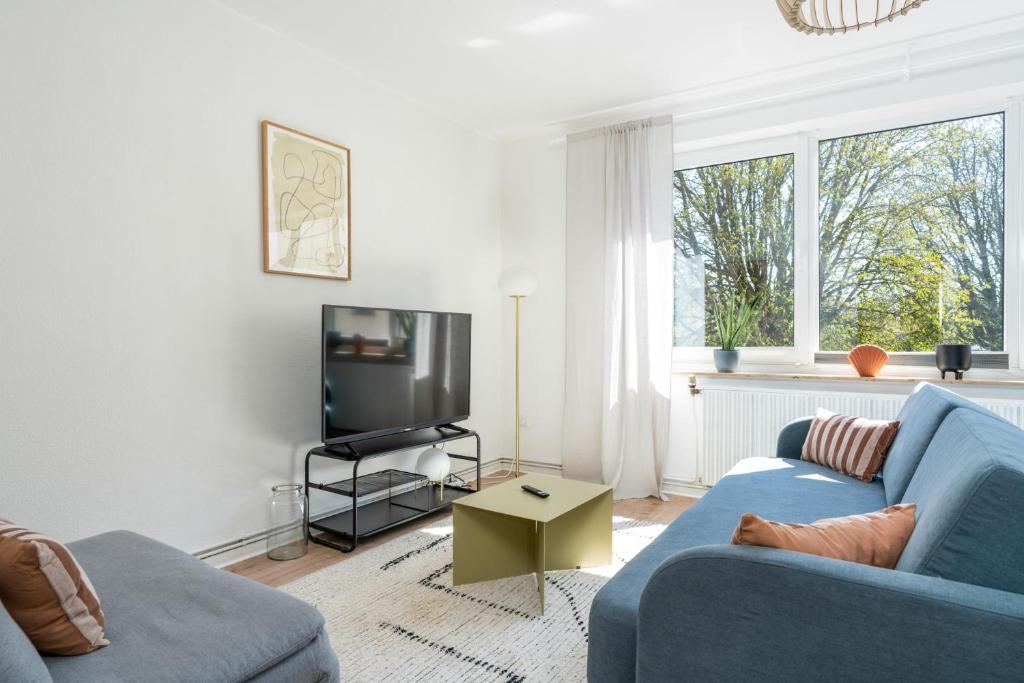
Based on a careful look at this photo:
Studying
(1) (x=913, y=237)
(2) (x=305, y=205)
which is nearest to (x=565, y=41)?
(2) (x=305, y=205)

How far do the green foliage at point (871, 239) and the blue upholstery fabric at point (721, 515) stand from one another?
132 cm

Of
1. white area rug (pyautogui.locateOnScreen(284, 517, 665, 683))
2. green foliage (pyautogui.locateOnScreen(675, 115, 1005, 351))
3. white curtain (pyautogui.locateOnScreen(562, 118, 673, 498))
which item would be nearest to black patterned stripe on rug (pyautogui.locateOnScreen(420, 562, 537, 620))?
white area rug (pyautogui.locateOnScreen(284, 517, 665, 683))

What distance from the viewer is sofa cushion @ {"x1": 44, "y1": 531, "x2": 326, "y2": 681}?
48.4 inches

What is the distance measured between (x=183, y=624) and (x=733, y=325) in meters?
3.46

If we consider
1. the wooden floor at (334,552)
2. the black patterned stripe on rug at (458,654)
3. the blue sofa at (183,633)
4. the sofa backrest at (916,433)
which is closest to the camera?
the blue sofa at (183,633)

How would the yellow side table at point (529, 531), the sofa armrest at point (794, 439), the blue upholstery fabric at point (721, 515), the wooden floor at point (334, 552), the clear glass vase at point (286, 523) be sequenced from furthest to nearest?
the sofa armrest at point (794, 439)
the clear glass vase at point (286, 523)
the wooden floor at point (334, 552)
the yellow side table at point (529, 531)
the blue upholstery fabric at point (721, 515)

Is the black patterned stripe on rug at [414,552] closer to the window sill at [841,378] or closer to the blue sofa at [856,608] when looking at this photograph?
the blue sofa at [856,608]

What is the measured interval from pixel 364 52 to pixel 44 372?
7.04ft

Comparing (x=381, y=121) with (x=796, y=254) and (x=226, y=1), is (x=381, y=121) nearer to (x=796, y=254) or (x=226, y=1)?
(x=226, y=1)

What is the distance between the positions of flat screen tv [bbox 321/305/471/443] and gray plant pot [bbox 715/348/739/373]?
1608mm

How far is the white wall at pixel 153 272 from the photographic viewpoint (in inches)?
85.7

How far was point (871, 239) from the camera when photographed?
12.0 feet

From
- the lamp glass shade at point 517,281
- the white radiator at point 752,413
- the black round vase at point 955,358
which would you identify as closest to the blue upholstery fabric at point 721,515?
the white radiator at point 752,413

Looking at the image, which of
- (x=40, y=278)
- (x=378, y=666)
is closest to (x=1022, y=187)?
(x=378, y=666)
